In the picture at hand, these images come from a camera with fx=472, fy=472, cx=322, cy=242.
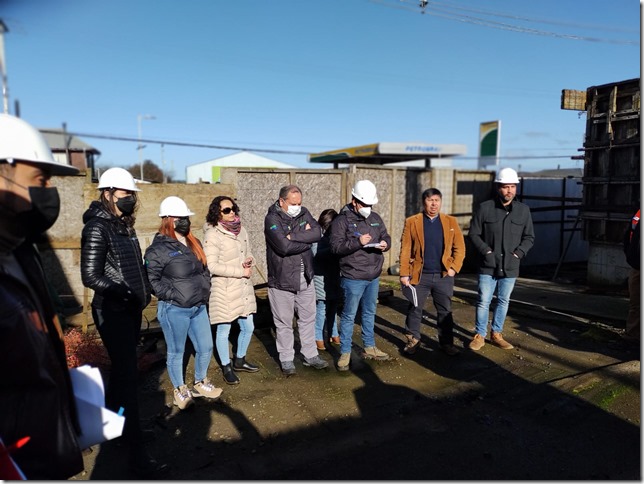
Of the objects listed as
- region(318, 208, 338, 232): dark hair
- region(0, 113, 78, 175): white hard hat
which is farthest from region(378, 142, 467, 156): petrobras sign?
region(0, 113, 78, 175): white hard hat

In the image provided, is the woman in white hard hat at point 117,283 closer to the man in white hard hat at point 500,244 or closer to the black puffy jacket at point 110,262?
the black puffy jacket at point 110,262

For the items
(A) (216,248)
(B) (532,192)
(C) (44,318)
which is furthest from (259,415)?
(B) (532,192)

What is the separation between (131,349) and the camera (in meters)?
3.34

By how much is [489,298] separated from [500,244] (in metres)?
0.67

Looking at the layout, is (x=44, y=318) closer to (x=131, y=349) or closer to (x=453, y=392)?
(x=131, y=349)

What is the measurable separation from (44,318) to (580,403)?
4.24 meters

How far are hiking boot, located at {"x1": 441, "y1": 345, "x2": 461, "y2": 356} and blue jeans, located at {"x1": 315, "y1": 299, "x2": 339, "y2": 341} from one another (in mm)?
1376

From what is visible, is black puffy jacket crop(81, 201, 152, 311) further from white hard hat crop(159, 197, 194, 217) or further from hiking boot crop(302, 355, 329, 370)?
hiking boot crop(302, 355, 329, 370)

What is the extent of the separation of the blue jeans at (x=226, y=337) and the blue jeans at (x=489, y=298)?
272 cm

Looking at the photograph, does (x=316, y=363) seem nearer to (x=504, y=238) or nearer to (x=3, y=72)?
(x=504, y=238)

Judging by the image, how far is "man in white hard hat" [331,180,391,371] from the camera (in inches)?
194

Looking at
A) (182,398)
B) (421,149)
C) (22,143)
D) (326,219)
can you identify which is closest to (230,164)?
(421,149)

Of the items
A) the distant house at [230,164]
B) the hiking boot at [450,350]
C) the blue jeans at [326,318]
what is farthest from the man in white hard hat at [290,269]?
the distant house at [230,164]

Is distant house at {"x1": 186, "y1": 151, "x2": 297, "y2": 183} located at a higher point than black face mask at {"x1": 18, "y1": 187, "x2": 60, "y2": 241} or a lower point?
higher
